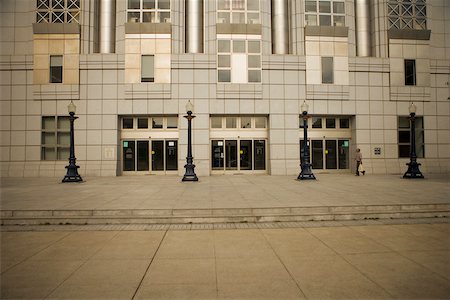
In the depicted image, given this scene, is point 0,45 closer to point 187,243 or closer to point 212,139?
point 212,139

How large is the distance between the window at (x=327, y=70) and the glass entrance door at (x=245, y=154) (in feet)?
24.2

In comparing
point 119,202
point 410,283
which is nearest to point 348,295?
point 410,283

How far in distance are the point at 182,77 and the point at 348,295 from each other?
1820cm

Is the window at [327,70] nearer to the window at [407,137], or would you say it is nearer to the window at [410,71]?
the window at [410,71]

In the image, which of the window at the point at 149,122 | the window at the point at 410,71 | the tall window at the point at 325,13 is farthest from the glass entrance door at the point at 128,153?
the window at the point at 410,71

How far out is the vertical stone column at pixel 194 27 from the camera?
20.1 m

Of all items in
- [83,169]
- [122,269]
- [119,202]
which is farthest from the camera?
[83,169]

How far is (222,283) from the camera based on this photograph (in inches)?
160

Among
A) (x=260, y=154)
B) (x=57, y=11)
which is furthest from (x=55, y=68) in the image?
(x=260, y=154)

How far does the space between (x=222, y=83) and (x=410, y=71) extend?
14496mm

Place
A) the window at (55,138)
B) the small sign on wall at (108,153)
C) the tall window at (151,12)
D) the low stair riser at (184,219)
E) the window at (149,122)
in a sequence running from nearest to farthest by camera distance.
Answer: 1. the low stair riser at (184,219)
2. the small sign on wall at (108,153)
3. the window at (55,138)
4. the tall window at (151,12)
5. the window at (149,122)

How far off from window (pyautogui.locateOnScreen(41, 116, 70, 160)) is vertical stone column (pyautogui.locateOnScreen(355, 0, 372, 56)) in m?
22.6

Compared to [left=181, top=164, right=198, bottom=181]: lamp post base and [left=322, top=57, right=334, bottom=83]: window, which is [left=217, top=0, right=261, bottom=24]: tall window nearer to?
[left=322, top=57, right=334, bottom=83]: window

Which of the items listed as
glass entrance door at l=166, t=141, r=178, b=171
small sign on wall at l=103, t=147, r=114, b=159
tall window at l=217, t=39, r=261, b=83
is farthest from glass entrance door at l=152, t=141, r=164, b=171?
tall window at l=217, t=39, r=261, b=83
